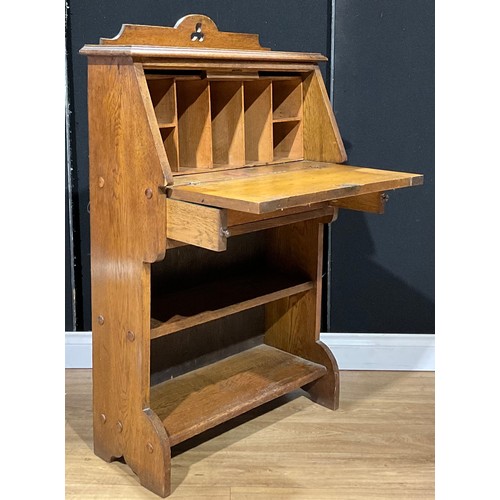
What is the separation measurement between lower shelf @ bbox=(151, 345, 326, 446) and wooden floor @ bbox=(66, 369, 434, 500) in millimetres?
157

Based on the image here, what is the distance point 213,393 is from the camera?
117 inches

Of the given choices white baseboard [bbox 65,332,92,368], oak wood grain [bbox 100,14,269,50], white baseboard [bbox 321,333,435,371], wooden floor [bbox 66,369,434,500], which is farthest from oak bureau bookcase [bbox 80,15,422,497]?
white baseboard [bbox 65,332,92,368]

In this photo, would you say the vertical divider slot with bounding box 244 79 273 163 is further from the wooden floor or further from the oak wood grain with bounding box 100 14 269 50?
the wooden floor

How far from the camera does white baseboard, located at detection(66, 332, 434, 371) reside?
366cm

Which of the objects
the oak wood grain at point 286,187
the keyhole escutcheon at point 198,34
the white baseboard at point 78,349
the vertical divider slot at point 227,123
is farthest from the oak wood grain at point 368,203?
the white baseboard at point 78,349

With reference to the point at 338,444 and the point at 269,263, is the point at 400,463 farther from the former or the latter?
the point at 269,263

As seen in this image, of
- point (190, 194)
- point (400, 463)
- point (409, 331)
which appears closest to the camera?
point (190, 194)

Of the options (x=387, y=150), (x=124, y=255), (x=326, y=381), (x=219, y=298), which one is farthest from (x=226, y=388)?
(x=387, y=150)

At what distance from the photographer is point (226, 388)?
3.02 m

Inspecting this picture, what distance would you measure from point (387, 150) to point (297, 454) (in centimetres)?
141

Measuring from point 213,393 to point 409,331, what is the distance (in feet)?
3.77

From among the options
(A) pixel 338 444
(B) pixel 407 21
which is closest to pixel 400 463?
(A) pixel 338 444

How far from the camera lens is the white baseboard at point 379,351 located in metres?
3.66

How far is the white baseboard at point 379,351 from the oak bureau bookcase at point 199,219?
1.30 ft
